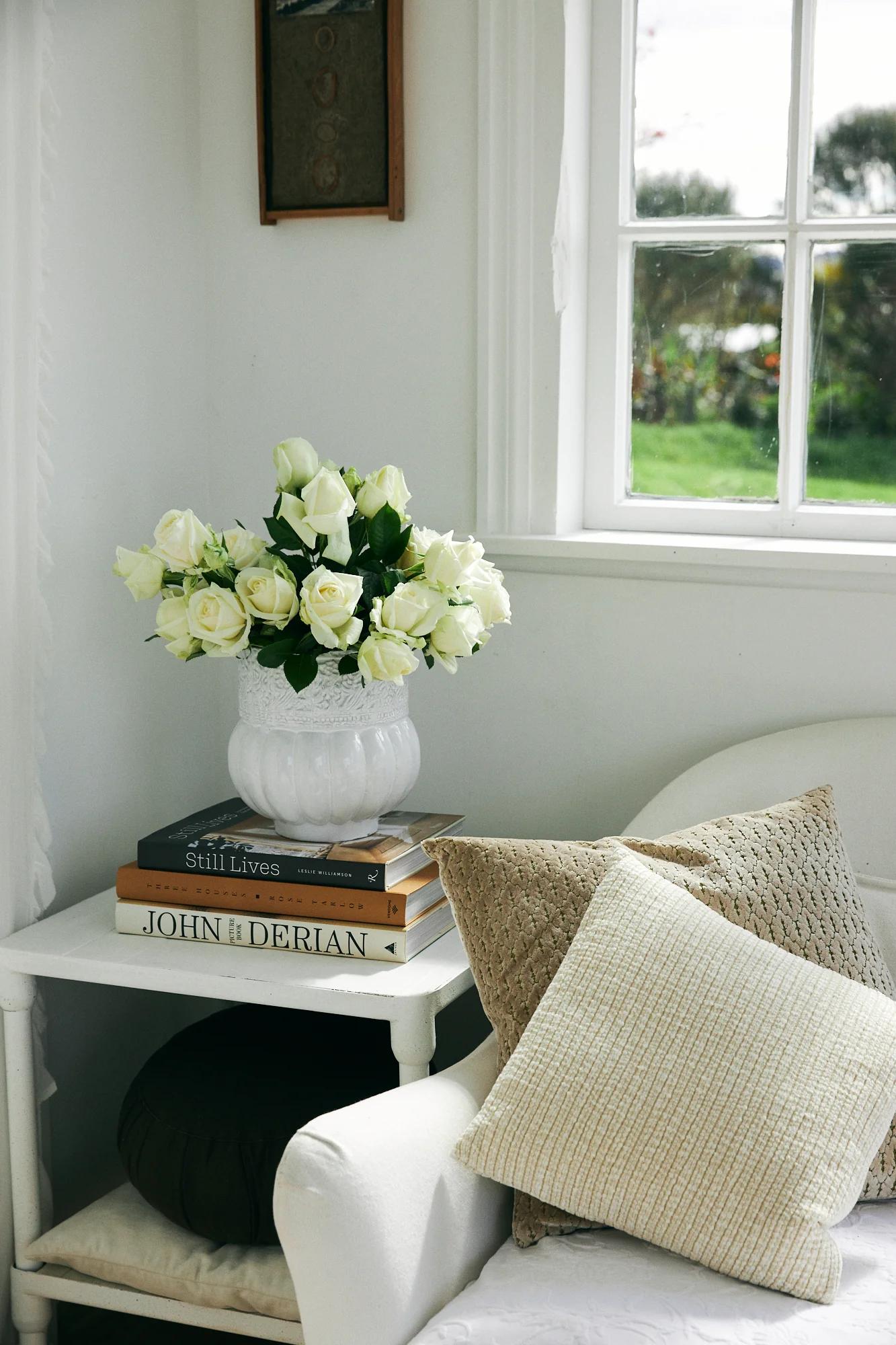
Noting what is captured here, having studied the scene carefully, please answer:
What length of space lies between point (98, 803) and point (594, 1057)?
0.88 metres

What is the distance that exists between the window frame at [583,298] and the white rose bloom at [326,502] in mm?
459

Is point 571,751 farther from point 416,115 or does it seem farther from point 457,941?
point 416,115

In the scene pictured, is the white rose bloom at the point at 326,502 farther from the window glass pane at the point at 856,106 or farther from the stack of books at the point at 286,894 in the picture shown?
the window glass pane at the point at 856,106

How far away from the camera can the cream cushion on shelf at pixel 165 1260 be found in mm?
1506

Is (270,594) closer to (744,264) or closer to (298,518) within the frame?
(298,518)

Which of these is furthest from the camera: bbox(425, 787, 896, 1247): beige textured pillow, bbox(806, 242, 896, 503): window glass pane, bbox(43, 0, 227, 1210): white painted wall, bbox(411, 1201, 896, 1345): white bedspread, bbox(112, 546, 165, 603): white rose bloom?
bbox(806, 242, 896, 503): window glass pane

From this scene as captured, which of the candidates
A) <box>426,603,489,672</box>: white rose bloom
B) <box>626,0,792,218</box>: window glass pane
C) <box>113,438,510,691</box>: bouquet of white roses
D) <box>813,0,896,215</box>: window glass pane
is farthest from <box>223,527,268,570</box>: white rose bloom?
<box>813,0,896,215</box>: window glass pane

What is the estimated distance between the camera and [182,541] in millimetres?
1538

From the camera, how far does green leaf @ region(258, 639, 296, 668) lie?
151cm

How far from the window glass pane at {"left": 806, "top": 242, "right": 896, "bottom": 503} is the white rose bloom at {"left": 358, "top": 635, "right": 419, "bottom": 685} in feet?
2.40

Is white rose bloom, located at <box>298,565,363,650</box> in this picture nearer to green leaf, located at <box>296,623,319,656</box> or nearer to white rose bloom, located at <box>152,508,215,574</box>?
green leaf, located at <box>296,623,319,656</box>

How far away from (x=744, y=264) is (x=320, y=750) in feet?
3.00

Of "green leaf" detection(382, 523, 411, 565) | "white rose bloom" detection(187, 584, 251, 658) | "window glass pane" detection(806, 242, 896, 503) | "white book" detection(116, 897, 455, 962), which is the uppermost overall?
"window glass pane" detection(806, 242, 896, 503)

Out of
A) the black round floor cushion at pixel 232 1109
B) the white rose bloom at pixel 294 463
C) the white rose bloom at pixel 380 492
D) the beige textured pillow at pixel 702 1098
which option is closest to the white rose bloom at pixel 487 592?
the white rose bloom at pixel 380 492
